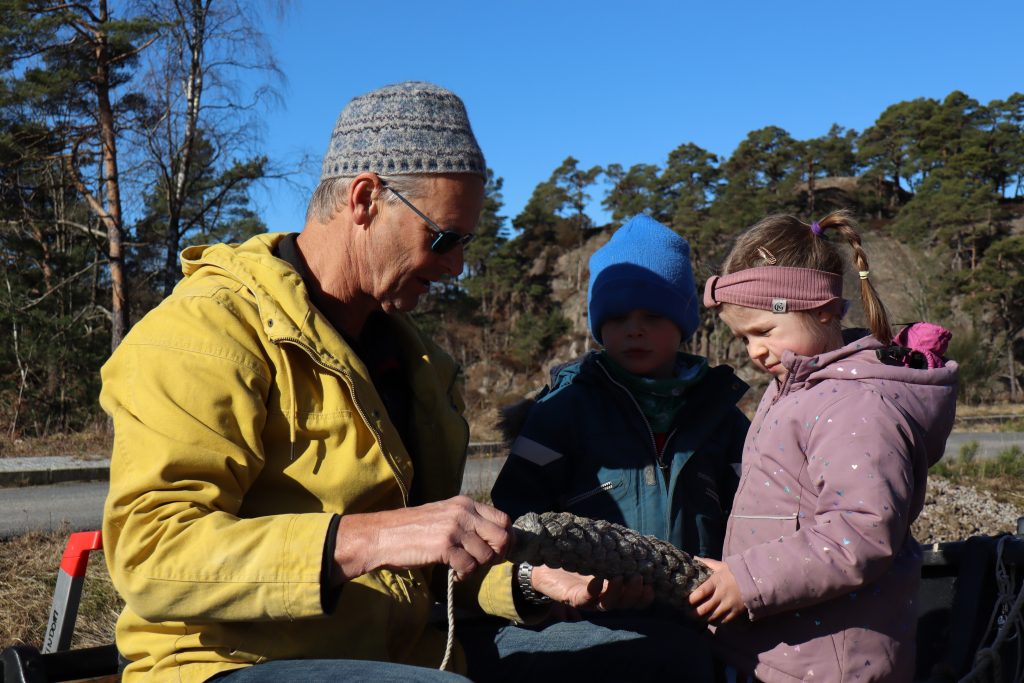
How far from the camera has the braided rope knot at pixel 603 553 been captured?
72.3 inches

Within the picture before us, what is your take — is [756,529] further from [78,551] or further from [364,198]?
[78,551]

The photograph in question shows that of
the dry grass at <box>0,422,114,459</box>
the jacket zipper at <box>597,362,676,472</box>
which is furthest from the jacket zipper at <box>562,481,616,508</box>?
the dry grass at <box>0,422,114,459</box>

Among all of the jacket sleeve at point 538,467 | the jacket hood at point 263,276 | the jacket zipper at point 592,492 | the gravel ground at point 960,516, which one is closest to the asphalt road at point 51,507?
the jacket sleeve at point 538,467

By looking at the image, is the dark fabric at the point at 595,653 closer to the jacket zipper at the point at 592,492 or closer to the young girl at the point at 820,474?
the young girl at the point at 820,474

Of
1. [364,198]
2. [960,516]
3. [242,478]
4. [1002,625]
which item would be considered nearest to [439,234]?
[364,198]

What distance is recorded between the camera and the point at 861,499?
1938mm

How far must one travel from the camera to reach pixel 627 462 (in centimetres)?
276

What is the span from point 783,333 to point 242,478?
132 centimetres

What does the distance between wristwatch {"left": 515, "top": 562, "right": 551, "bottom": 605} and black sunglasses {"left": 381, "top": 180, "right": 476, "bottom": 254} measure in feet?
2.54

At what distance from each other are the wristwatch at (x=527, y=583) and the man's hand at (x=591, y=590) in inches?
0.4

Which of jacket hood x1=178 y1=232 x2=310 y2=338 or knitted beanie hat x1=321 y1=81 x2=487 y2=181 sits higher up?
knitted beanie hat x1=321 y1=81 x2=487 y2=181

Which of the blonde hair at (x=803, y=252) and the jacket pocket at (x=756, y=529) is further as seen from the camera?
the blonde hair at (x=803, y=252)

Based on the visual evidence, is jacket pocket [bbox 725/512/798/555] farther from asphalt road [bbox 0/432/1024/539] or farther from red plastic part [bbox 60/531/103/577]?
asphalt road [bbox 0/432/1024/539]

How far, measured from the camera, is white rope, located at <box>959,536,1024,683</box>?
2557mm
